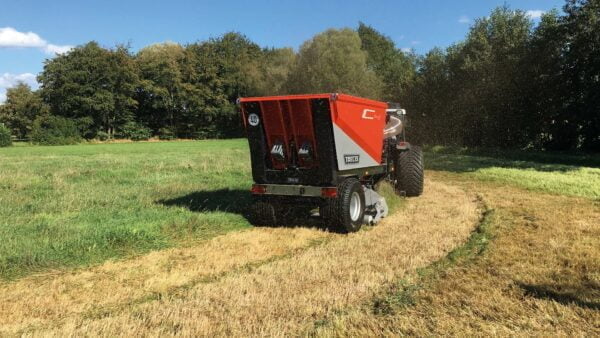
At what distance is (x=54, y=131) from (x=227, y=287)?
1986 inches

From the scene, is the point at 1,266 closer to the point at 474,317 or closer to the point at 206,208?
the point at 206,208

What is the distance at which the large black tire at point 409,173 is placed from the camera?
10.4m

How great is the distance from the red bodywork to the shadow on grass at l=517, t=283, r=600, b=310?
131 inches

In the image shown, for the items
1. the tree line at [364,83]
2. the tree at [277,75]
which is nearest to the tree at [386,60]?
the tree line at [364,83]

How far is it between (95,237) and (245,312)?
10.0ft

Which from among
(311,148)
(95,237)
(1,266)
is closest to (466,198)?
(311,148)

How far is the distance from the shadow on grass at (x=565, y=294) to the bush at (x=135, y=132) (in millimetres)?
56353

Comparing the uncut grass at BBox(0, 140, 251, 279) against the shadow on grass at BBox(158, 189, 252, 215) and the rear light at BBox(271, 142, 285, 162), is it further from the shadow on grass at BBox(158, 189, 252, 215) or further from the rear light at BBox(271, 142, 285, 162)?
the rear light at BBox(271, 142, 285, 162)

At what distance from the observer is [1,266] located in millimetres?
5199

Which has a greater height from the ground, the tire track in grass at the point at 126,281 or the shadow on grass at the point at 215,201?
the shadow on grass at the point at 215,201

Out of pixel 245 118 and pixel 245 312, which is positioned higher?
pixel 245 118

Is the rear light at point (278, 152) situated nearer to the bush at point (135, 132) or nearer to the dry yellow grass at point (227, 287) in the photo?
the dry yellow grass at point (227, 287)

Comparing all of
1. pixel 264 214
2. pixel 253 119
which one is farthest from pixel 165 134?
pixel 253 119

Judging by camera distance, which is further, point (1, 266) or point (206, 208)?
point (206, 208)
